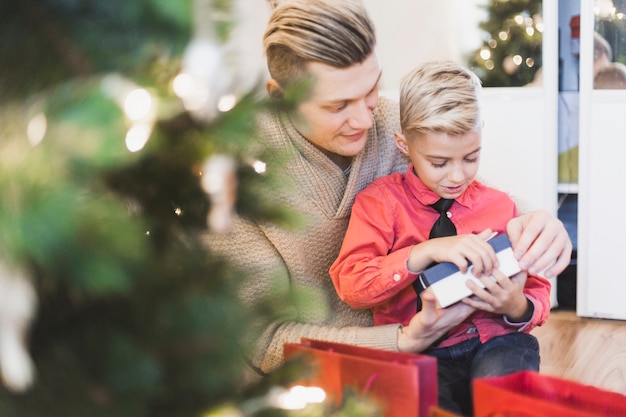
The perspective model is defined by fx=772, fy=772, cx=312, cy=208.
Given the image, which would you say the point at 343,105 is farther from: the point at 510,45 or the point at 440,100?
the point at 510,45

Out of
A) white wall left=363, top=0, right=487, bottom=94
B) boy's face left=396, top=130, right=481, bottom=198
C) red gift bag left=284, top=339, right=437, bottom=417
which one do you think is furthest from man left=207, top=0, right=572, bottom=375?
white wall left=363, top=0, right=487, bottom=94

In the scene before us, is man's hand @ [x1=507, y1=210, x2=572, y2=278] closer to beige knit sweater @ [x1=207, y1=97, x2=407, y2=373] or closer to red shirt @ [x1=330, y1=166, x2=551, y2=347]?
red shirt @ [x1=330, y1=166, x2=551, y2=347]

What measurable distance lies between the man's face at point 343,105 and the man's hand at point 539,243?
0.31 meters

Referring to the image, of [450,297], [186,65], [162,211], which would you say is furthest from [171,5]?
[450,297]

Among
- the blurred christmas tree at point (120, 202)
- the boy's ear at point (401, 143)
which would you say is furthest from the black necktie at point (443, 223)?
the blurred christmas tree at point (120, 202)

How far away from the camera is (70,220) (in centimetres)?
42

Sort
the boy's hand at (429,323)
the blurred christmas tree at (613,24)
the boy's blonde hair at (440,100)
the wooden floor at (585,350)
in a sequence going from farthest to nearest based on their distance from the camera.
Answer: the blurred christmas tree at (613,24), the wooden floor at (585,350), the boy's blonde hair at (440,100), the boy's hand at (429,323)

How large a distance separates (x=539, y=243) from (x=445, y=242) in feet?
0.54

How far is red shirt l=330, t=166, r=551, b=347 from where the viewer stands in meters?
1.34

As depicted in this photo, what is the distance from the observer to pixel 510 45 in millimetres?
3084

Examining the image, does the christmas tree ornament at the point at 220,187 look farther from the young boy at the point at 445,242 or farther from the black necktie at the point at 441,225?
the black necktie at the point at 441,225

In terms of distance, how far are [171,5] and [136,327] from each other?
213 mm

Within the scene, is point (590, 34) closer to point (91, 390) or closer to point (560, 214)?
point (560, 214)

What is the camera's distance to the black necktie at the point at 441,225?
1.42m
